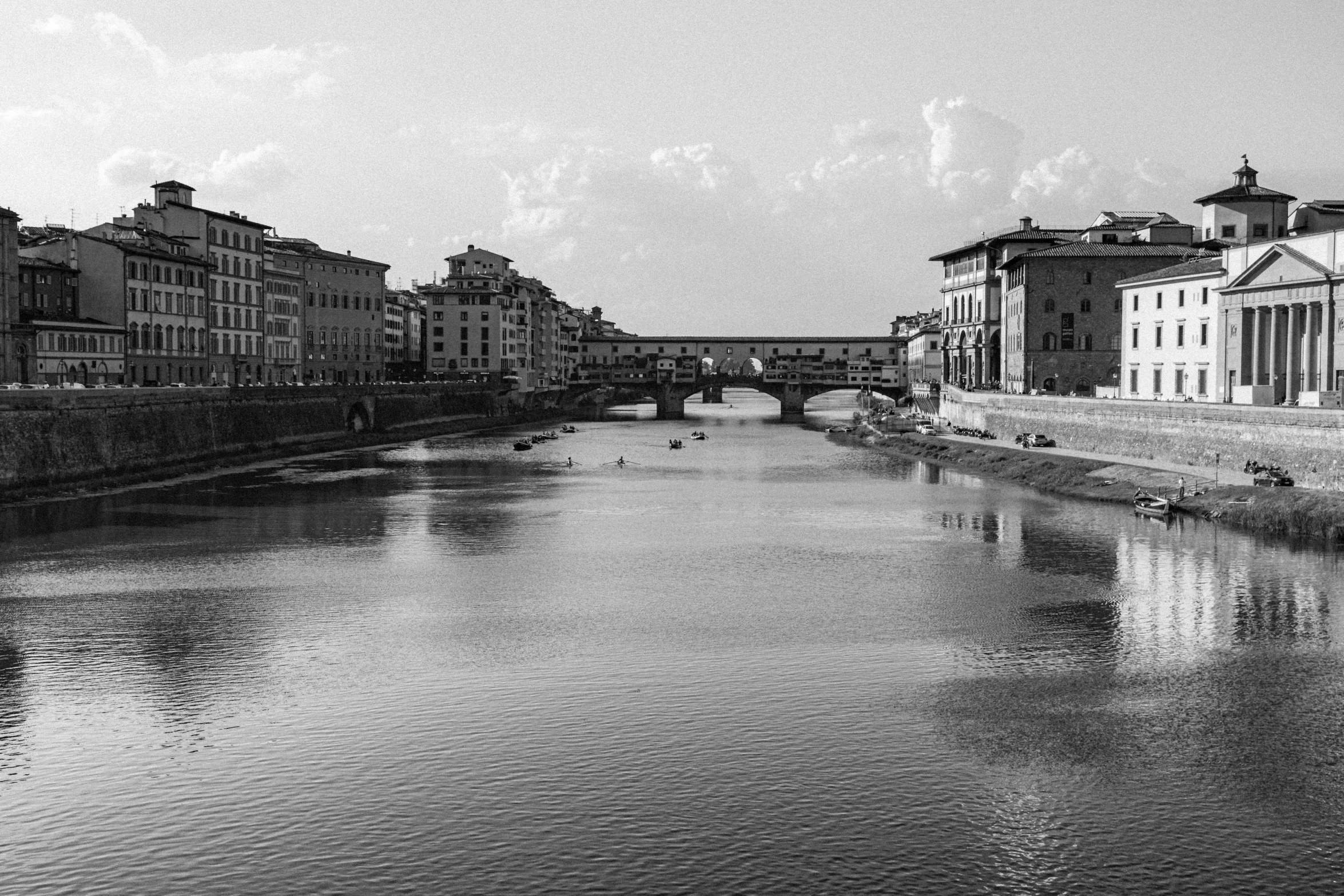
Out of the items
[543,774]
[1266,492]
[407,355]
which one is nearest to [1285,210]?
[1266,492]

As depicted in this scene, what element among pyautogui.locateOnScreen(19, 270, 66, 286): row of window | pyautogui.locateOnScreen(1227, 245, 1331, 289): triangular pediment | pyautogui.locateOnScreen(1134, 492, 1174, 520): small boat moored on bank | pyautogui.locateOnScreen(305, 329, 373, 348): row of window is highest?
pyautogui.locateOnScreen(19, 270, 66, 286): row of window

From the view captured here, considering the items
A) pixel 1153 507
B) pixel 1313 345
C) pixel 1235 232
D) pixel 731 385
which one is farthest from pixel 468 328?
pixel 1153 507

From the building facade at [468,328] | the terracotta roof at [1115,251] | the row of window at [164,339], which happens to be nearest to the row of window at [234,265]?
the row of window at [164,339]

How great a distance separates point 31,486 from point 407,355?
137 metres

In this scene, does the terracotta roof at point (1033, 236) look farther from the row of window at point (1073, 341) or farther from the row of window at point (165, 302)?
the row of window at point (165, 302)

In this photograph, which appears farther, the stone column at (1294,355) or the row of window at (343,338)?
the row of window at (343,338)

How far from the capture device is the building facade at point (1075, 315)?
4156 inches

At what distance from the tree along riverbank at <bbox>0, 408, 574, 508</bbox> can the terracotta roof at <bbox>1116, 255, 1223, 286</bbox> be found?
185 ft

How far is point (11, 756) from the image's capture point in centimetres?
2380

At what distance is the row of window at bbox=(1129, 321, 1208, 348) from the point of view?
255ft

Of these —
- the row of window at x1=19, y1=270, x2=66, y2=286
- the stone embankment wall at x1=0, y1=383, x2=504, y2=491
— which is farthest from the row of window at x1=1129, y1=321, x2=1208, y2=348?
the row of window at x1=19, y1=270, x2=66, y2=286

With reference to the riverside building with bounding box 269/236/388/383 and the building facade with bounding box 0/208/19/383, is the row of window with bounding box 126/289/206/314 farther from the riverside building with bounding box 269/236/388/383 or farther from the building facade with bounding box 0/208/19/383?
the riverside building with bounding box 269/236/388/383

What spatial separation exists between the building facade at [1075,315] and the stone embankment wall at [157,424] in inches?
2138

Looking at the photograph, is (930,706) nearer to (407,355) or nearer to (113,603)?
(113,603)
